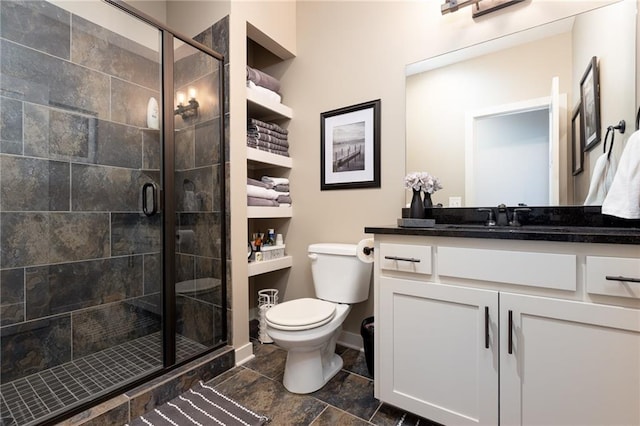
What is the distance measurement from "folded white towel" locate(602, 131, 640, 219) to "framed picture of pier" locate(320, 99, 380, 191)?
3.62 ft

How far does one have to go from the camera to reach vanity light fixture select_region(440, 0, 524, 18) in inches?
60.4

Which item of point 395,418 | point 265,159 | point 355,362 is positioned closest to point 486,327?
point 395,418

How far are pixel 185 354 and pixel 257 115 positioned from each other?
5.91 feet

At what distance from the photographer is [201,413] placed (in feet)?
4.54

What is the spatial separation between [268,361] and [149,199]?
1.27 meters

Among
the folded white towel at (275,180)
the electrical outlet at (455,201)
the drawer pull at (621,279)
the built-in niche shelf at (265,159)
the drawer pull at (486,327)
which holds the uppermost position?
the built-in niche shelf at (265,159)

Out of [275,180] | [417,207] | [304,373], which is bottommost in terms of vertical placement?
[304,373]

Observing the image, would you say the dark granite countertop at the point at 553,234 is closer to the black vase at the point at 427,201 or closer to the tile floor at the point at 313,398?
the black vase at the point at 427,201

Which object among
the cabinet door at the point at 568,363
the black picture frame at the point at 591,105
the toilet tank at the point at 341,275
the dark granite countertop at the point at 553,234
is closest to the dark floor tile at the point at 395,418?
the cabinet door at the point at 568,363

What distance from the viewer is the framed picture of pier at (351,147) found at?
6.30 ft

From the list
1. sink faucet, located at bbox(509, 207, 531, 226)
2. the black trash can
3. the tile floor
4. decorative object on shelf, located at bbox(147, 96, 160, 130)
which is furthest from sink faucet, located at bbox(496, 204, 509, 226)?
decorative object on shelf, located at bbox(147, 96, 160, 130)

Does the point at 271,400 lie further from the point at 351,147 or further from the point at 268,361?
the point at 351,147

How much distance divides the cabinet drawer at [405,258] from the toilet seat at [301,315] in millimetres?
443

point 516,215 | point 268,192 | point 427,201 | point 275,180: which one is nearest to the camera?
point 516,215
